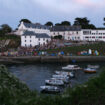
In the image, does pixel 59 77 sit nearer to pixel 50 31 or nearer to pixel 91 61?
pixel 91 61

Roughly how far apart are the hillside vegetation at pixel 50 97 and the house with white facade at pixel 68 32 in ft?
235

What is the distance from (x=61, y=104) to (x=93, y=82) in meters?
2.21

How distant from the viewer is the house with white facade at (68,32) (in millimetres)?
79887

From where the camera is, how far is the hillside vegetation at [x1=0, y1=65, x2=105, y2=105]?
6944 mm

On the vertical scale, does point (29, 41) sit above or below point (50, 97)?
above

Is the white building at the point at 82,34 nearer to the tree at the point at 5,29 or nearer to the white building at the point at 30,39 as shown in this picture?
the white building at the point at 30,39

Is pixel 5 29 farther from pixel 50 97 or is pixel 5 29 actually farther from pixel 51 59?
pixel 50 97

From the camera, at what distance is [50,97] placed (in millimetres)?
7531

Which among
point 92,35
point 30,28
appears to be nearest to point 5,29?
point 30,28

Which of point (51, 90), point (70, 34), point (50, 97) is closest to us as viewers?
point (50, 97)

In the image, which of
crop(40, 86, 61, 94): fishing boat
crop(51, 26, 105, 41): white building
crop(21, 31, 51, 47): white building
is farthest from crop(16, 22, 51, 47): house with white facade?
crop(40, 86, 61, 94): fishing boat

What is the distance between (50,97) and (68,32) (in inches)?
2899

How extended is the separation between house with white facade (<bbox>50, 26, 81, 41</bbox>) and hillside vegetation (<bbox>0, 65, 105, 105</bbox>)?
71.6 m

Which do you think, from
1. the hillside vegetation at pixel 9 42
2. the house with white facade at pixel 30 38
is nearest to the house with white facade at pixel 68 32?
the house with white facade at pixel 30 38
